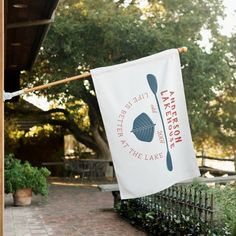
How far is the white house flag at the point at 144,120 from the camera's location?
4680 mm

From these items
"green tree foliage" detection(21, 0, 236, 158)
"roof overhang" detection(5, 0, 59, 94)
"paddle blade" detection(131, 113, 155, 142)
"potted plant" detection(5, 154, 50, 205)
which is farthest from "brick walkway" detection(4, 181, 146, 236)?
"green tree foliage" detection(21, 0, 236, 158)

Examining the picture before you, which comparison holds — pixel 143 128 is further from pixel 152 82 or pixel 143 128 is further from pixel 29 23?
pixel 29 23

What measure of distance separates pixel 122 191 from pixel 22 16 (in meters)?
3.57

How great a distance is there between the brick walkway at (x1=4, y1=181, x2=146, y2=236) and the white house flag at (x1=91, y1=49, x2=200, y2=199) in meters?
3.42

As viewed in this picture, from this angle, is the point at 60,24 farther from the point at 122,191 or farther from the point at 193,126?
the point at 122,191

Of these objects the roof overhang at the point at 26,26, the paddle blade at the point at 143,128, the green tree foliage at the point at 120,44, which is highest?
the green tree foliage at the point at 120,44

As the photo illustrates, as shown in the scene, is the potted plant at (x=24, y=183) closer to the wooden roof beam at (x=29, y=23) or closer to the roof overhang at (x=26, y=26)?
the roof overhang at (x=26, y=26)

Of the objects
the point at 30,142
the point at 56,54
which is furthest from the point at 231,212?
the point at 30,142

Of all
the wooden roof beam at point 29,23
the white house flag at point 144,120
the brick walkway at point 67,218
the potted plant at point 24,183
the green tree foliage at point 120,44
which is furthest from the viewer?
the green tree foliage at point 120,44

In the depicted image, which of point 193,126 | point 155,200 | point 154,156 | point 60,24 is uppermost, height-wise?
point 60,24

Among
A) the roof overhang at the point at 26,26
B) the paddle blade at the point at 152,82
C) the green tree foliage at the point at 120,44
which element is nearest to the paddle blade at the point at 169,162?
the paddle blade at the point at 152,82

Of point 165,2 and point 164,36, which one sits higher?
point 165,2

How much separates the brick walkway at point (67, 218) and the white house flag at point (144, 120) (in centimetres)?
342

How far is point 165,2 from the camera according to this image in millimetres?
17484
